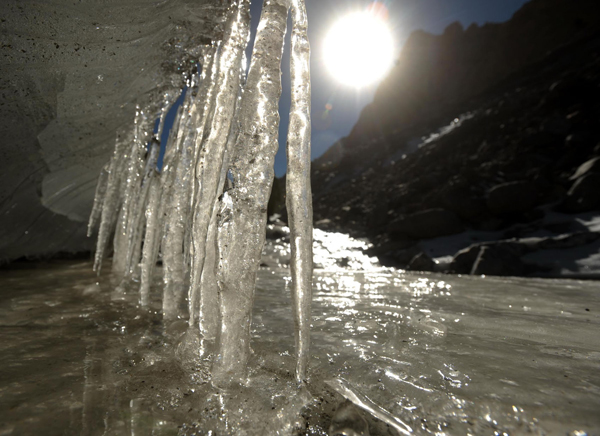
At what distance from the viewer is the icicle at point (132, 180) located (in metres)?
3.07

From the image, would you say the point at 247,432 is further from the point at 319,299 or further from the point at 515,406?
the point at 319,299

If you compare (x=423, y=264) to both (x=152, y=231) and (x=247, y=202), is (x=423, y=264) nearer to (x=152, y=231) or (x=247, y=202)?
(x=152, y=231)

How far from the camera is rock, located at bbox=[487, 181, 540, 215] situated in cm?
921

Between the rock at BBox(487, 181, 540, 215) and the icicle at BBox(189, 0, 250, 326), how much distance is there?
9883 mm

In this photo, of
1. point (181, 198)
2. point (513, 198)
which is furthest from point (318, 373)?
point (513, 198)

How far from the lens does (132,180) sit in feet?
10.5

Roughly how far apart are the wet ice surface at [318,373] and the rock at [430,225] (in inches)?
300

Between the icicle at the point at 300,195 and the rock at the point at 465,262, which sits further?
the rock at the point at 465,262

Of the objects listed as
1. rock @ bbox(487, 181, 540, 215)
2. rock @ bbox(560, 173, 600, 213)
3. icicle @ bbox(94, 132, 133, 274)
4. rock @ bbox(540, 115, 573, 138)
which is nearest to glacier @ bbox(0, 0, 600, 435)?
icicle @ bbox(94, 132, 133, 274)

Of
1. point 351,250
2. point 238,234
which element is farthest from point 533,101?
point 238,234

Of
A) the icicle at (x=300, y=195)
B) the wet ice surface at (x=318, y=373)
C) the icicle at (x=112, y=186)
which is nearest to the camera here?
the wet ice surface at (x=318, y=373)

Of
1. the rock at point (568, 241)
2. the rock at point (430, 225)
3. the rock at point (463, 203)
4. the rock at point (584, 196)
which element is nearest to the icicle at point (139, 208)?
the rock at point (568, 241)

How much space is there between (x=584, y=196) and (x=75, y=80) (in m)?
11.0

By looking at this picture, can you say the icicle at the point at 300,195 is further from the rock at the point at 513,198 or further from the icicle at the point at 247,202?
the rock at the point at 513,198
